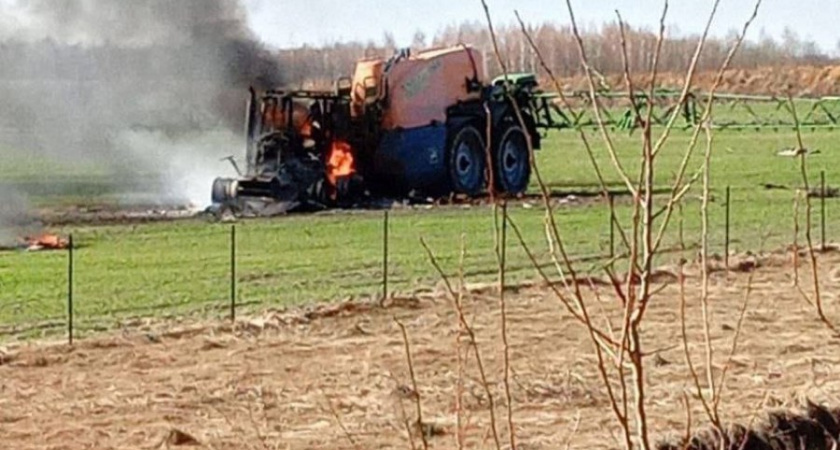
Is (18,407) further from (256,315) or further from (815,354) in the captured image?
(815,354)

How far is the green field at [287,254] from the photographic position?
19688 mm

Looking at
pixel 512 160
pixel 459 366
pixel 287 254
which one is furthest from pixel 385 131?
pixel 459 366

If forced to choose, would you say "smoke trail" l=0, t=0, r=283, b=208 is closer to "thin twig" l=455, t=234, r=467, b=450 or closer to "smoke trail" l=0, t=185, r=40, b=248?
"smoke trail" l=0, t=185, r=40, b=248

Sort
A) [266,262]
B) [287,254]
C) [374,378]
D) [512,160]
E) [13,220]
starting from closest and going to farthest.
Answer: [374,378] → [266,262] → [287,254] → [13,220] → [512,160]

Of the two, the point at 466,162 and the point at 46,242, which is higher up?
the point at 466,162

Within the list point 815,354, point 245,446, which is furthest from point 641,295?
point 815,354

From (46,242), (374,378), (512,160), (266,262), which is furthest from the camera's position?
(512,160)

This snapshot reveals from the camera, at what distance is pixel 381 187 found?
36469 mm

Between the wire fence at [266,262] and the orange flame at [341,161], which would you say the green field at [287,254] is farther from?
the orange flame at [341,161]

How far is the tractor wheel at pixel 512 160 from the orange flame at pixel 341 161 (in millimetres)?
3007

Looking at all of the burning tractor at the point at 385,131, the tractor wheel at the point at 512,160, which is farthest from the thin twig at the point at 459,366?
the tractor wheel at the point at 512,160

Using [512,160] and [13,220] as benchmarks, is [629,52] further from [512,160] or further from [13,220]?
[512,160]

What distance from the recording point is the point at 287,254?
25.4 m

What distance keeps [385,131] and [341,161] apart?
40.3 inches
